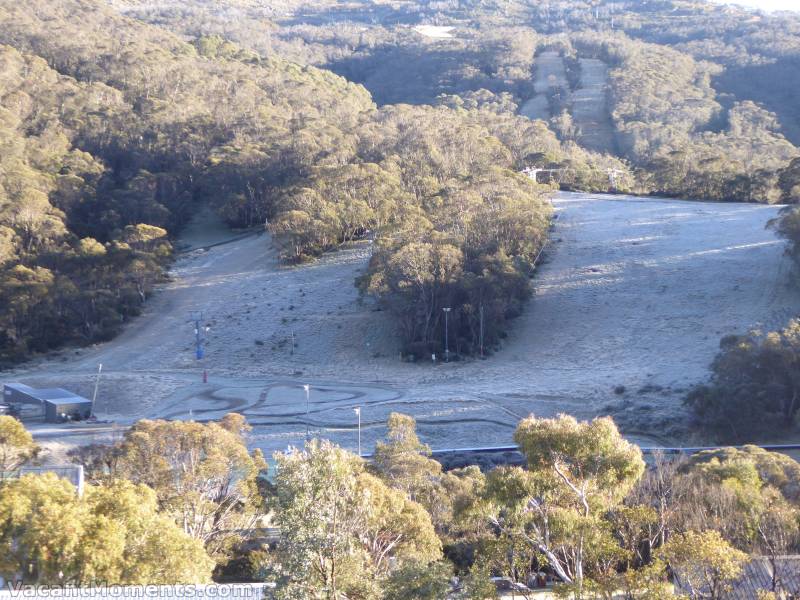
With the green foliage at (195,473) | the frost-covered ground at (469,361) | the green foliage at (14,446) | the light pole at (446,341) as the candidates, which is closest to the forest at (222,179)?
the light pole at (446,341)

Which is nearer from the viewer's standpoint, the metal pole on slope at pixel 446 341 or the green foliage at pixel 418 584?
the green foliage at pixel 418 584

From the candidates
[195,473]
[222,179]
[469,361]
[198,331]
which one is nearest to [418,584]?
[195,473]

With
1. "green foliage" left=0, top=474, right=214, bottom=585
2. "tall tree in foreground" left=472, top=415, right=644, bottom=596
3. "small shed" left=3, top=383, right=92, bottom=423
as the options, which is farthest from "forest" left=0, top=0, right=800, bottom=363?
"green foliage" left=0, top=474, right=214, bottom=585

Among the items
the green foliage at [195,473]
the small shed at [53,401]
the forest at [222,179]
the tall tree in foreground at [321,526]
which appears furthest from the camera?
the forest at [222,179]

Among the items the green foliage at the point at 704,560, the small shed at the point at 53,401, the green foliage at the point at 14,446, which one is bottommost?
the small shed at the point at 53,401

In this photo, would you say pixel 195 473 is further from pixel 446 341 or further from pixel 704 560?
pixel 446 341

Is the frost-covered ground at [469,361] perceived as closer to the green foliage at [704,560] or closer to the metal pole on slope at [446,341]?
the metal pole on slope at [446,341]

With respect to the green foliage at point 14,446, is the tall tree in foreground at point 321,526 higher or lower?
higher

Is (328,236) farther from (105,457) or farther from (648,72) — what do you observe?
(648,72)
